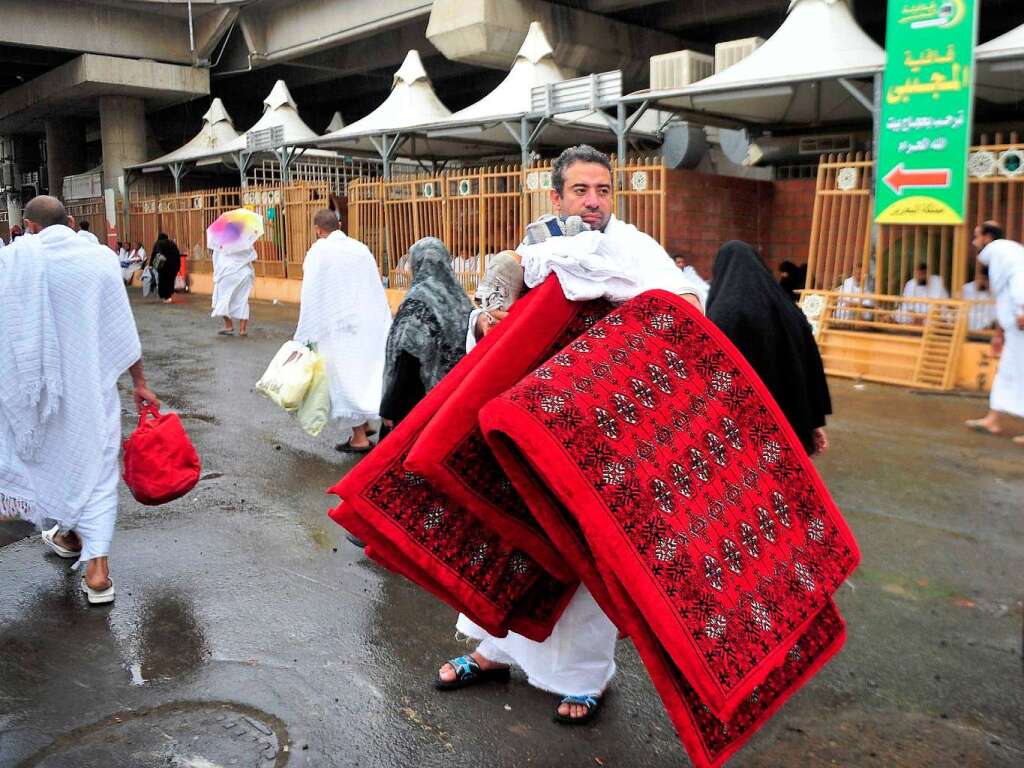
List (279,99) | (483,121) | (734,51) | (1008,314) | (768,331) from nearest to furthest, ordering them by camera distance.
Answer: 1. (768,331)
2. (1008,314)
3. (734,51)
4. (483,121)
5. (279,99)

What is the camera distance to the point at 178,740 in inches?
116

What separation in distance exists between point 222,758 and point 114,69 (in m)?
25.8

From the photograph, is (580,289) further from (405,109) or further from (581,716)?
(405,109)

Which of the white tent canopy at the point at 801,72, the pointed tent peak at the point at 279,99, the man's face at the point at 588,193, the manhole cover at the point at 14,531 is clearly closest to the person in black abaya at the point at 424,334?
the man's face at the point at 588,193

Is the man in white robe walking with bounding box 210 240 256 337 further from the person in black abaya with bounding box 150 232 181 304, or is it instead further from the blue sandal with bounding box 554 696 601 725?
the blue sandal with bounding box 554 696 601 725

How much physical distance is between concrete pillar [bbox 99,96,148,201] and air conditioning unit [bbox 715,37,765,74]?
65.6 ft

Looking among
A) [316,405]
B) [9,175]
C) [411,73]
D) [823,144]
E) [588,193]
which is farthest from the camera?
[9,175]

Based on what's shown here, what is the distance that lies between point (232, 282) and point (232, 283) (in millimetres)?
14

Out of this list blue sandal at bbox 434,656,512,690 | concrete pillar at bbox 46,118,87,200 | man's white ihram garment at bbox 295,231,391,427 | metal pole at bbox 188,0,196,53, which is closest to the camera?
blue sandal at bbox 434,656,512,690

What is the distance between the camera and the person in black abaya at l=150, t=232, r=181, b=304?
1920 cm

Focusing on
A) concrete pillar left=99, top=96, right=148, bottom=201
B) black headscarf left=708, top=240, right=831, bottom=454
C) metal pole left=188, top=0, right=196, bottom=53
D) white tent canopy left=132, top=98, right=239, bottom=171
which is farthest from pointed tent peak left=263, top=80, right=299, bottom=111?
black headscarf left=708, top=240, right=831, bottom=454

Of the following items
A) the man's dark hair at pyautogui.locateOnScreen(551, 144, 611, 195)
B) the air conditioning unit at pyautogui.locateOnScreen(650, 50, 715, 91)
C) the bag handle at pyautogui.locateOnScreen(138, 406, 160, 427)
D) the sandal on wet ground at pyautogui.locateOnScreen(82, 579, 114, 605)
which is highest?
the air conditioning unit at pyautogui.locateOnScreen(650, 50, 715, 91)

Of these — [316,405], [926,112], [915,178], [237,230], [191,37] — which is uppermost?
[191,37]

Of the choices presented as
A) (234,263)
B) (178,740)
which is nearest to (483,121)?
(234,263)
